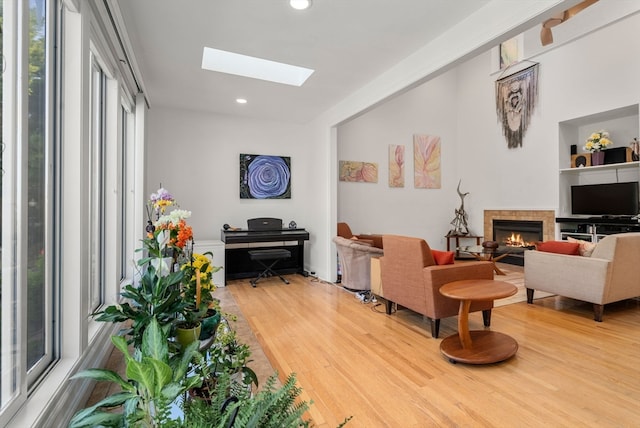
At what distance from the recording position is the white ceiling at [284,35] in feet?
7.90

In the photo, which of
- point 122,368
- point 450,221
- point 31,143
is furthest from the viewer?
point 450,221

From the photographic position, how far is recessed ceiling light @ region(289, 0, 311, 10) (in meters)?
2.33

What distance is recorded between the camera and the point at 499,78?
21.2ft

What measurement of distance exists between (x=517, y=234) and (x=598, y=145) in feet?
6.59

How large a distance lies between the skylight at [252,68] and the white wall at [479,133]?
203cm

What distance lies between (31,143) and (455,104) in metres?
7.69

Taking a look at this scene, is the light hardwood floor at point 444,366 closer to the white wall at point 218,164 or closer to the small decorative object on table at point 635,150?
the white wall at point 218,164

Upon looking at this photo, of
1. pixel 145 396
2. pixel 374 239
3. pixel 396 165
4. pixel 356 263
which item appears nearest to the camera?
pixel 145 396

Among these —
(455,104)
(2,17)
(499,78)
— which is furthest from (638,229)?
(2,17)

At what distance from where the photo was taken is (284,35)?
9.23ft

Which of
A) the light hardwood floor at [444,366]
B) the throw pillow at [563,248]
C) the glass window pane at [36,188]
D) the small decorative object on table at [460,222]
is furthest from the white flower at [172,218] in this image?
the small decorative object on table at [460,222]

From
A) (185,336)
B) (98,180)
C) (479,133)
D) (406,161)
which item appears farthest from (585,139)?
(98,180)

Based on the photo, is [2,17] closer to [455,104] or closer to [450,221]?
[450,221]

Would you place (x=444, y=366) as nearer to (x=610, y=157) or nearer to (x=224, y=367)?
(x=224, y=367)
